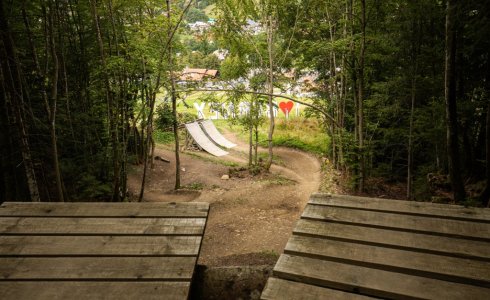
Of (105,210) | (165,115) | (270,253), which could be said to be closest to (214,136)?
(165,115)

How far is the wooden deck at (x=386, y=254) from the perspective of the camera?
1.60 metres

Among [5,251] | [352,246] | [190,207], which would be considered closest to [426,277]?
[352,246]

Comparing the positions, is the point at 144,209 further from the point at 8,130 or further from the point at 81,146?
the point at 81,146

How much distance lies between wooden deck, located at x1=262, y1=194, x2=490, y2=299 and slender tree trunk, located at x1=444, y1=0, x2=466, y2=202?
356cm

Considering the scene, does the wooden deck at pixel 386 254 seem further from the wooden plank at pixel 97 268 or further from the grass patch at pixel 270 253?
the grass patch at pixel 270 253

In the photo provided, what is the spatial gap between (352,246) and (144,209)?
1688 millimetres

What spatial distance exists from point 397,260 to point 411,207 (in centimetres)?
85

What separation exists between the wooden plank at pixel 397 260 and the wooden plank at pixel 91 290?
0.74 m

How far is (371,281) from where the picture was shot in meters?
1.65

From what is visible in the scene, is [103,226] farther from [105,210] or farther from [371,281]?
[371,281]

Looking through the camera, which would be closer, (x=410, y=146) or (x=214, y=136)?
(x=410, y=146)

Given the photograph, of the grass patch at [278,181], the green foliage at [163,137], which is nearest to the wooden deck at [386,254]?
the grass patch at [278,181]

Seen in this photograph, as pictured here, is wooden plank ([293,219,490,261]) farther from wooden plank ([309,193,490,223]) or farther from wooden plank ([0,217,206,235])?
wooden plank ([0,217,206,235])

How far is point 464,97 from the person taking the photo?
7.45 meters
